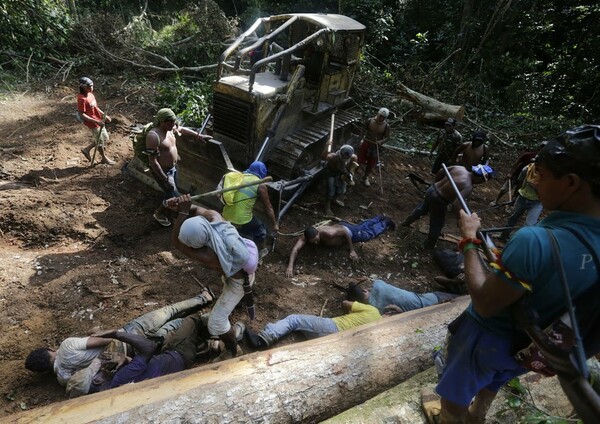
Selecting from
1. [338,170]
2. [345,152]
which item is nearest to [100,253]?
[338,170]

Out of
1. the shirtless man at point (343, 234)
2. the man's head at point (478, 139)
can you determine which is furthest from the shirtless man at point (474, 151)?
the shirtless man at point (343, 234)

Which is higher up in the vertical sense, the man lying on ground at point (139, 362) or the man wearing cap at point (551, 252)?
the man wearing cap at point (551, 252)

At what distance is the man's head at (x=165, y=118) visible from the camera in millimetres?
5023

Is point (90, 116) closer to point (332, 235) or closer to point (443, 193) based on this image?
point (332, 235)

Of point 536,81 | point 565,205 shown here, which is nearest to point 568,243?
point 565,205

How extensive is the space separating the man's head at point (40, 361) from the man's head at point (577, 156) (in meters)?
3.76

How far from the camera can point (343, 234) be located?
548 centimetres

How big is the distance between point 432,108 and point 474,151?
3693 millimetres

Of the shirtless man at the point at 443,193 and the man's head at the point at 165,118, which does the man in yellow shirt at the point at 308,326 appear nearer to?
the shirtless man at the point at 443,193

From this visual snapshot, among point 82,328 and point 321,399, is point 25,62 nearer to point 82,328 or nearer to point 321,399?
point 82,328

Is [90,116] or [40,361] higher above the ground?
[90,116]

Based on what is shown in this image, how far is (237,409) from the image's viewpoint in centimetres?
235

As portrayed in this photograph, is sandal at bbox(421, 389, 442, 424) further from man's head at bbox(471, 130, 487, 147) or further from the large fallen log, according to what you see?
man's head at bbox(471, 130, 487, 147)

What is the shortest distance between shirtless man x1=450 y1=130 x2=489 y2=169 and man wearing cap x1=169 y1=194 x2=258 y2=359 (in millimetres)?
4466
